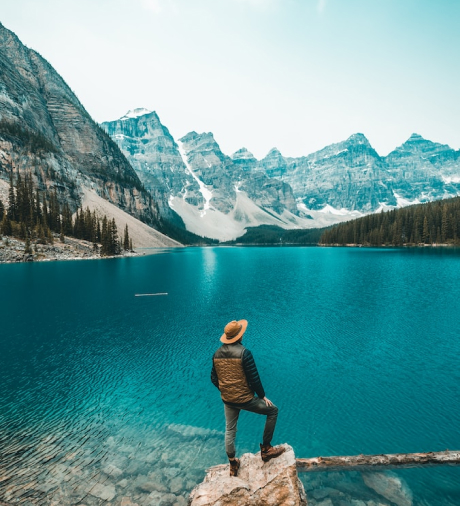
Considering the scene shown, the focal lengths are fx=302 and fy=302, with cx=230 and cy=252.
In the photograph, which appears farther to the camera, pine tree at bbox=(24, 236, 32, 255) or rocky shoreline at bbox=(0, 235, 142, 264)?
pine tree at bbox=(24, 236, 32, 255)

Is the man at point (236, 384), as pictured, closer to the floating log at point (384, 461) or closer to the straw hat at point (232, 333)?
the straw hat at point (232, 333)

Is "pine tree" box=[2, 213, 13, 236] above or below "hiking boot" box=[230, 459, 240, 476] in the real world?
above

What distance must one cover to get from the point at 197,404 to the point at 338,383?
901cm

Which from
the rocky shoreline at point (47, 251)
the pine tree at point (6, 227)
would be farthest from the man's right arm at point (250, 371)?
the pine tree at point (6, 227)

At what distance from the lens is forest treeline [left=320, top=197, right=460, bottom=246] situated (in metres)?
154

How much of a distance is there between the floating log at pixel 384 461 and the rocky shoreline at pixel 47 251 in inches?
4073

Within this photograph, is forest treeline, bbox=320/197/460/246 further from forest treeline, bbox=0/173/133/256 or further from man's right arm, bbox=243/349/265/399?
man's right arm, bbox=243/349/265/399

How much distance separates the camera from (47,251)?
331ft

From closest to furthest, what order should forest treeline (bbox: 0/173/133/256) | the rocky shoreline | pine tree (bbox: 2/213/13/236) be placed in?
the rocky shoreline, pine tree (bbox: 2/213/13/236), forest treeline (bbox: 0/173/133/256)

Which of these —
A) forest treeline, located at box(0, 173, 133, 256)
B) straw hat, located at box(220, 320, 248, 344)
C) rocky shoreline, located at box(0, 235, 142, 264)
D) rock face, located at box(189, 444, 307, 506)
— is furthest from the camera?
forest treeline, located at box(0, 173, 133, 256)

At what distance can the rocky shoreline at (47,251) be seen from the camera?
297 ft

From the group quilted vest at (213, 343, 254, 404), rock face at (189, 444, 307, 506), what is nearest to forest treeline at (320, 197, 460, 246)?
rock face at (189, 444, 307, 506)

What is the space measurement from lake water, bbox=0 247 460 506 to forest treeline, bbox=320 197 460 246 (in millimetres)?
140825

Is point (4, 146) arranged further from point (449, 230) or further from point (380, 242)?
point (449, 230)
